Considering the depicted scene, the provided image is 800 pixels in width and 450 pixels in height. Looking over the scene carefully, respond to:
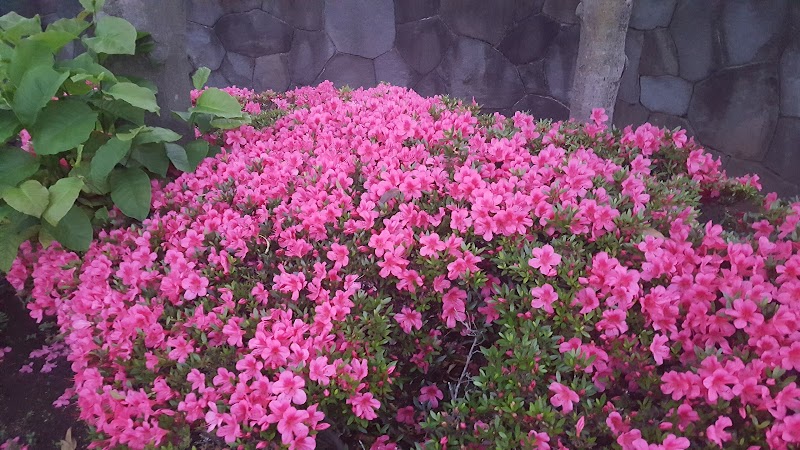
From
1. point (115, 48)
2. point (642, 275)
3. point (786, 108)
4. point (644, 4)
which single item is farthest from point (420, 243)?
point (644, 4)

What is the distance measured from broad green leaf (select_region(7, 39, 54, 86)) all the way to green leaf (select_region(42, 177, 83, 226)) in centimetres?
49

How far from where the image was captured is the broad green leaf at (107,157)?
226 cm

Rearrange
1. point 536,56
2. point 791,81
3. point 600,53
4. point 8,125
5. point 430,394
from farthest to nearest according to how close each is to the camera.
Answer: point 536,56 → point 791,81 → point 600,53 → point 8,125 → point 430,394

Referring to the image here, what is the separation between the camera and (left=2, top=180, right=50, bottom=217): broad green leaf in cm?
213

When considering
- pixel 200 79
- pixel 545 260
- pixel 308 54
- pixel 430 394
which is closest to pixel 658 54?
pixel 308 54

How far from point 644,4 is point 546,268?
171 inches

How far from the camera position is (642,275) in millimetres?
1604

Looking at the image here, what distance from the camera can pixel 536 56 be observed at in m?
5.62

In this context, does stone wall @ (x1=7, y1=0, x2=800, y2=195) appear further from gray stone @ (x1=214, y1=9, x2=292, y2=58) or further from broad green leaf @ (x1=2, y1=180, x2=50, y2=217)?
broad green leaf @ (x1=2, y1=180, x2=50, y2=217)

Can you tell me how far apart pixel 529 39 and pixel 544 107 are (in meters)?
0.70

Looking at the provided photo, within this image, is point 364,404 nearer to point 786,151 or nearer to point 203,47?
point 786,151

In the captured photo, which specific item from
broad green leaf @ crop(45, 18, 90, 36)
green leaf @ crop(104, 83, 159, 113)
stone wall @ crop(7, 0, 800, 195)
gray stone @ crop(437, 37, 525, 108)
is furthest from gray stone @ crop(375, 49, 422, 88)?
green leaf @ crop(104, 83, 159, 113)

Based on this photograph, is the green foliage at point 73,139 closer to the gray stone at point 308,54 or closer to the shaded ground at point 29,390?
the shaded ground at point 29,390

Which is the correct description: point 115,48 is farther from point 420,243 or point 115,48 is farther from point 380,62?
point 380,62
